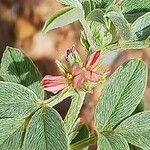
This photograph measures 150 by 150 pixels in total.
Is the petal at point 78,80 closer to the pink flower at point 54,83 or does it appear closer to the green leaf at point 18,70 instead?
the pink flower at point 54,83

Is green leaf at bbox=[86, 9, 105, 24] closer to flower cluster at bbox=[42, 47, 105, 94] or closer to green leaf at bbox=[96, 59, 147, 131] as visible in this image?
flower cluster at bbox=[42, 47, 105, 94]

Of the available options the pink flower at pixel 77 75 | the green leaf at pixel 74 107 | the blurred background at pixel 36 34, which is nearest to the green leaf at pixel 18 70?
the green leaf at pixel 74 107

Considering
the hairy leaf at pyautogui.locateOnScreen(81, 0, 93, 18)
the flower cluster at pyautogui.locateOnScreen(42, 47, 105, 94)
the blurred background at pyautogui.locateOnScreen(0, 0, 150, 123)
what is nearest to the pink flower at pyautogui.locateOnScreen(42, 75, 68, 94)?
the flower cluster at pyautogui.locateOnScreen(42, 47, 105, 94)

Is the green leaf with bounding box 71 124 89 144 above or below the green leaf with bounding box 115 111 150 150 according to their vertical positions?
below

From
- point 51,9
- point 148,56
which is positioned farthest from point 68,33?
point 148,56

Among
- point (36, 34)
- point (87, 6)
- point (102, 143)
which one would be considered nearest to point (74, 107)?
point (102, 143)

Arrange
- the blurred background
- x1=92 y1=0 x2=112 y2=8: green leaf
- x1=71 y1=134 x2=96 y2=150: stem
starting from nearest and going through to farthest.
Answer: x1=92 y1=0 x2=112 y2=8: green leaf, x1=71 y1=134 x2=96 y2=150: stem, the blurred background

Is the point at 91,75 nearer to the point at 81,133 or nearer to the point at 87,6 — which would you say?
the point at 87,6
